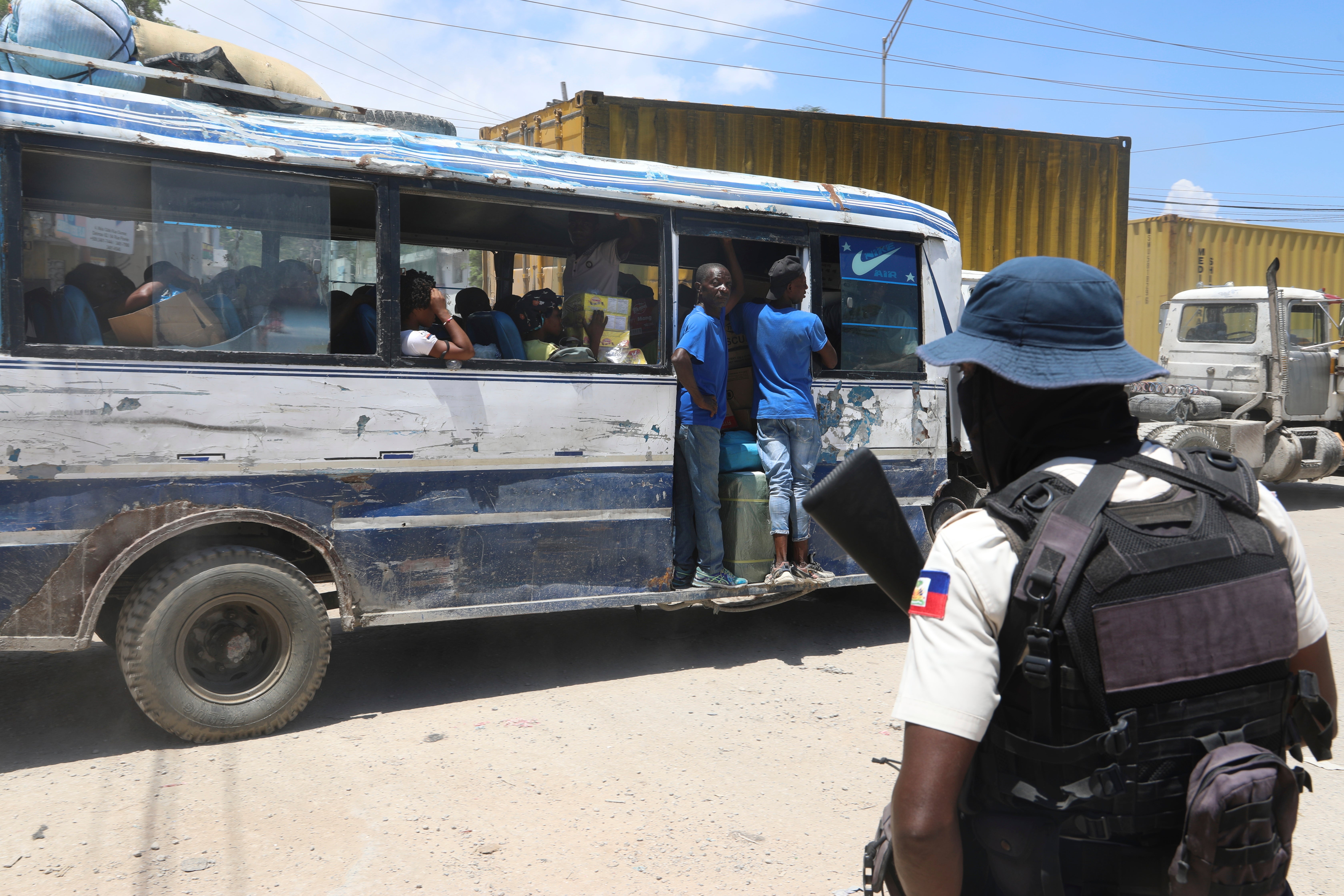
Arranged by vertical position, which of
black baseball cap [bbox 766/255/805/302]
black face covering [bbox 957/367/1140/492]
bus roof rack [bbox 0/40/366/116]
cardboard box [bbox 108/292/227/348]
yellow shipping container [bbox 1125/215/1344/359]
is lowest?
black face covering [bbox 957/367/1140/492]

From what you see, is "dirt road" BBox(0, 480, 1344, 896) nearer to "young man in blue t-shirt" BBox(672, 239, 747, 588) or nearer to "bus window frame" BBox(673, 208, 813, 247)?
"young man in blue t-shirt" BBox(672, 239, 747, 588)

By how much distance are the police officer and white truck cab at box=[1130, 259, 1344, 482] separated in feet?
32.6

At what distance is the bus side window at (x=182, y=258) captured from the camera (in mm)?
3771

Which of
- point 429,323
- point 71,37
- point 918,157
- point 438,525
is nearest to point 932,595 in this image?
point 438,525

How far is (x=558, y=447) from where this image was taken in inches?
183

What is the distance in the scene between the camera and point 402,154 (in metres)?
4.32

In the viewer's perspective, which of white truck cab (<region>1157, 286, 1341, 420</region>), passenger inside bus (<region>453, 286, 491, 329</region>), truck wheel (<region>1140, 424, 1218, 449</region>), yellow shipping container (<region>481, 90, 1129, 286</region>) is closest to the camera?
passenger inside bus (<region>453, 286, 491, 329</region>)

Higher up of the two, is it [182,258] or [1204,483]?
[182,258]

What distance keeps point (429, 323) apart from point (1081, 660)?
3.68m

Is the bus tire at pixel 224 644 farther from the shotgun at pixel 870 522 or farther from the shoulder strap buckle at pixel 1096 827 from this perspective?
the shoulder strap buckle at pixel 1096 827

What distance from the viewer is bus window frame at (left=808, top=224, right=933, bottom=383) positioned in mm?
5488

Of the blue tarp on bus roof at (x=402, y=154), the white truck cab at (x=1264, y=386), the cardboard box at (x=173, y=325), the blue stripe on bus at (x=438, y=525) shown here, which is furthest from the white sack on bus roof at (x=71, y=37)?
the white truck cab at (x=1264, y=386)

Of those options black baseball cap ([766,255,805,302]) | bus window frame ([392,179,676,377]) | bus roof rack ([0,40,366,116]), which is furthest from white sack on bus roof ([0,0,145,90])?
black baseball cap ([766,255,805,302])

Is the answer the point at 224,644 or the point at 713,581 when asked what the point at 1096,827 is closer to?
the point at 224,644
